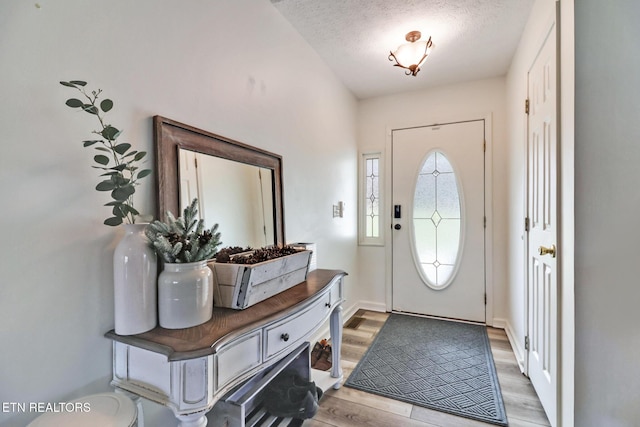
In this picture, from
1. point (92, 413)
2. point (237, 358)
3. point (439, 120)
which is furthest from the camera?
point (439, 120)

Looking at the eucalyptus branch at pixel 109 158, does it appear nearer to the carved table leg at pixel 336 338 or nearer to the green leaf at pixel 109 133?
the green leaf at pixel 109 133

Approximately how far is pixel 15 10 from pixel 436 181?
305 centimetres

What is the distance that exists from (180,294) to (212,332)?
6.2 inches

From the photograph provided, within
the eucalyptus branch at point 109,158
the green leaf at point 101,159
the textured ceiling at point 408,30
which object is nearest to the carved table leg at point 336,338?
the eucalyptus branch at point 109,158

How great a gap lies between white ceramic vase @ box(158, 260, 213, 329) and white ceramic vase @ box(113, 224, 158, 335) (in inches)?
1.5

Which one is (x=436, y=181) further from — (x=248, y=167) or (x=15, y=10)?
(x=15, y=10)

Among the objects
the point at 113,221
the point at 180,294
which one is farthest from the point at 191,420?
the point at 113,221

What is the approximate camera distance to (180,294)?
92 cm

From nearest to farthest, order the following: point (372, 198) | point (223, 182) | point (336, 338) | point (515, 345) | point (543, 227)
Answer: point (223, 182) → point (543, 227) → point (336, 338) → point (515, 345) → point (372, 198)

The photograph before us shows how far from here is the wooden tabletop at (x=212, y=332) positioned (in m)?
0.80

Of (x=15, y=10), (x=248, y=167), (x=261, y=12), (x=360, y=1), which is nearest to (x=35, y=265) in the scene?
(x=15, y=10)

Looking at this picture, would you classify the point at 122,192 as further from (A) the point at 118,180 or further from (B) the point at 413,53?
(B) the point at 413,53

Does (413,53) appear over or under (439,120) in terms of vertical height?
over

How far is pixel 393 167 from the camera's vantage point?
10.5 feet
